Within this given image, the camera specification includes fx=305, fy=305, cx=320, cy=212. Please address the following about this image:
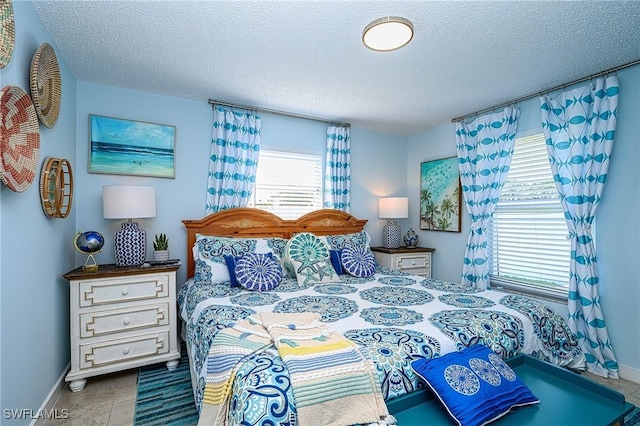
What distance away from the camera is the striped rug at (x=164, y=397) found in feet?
6.33

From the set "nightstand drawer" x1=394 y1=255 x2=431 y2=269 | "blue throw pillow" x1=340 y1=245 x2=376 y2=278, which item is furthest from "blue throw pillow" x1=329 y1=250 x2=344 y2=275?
"nightstand drawer" x1=394 y1=255 x2=431 y2=269

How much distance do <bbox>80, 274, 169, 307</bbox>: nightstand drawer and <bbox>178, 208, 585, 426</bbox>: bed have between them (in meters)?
0.25

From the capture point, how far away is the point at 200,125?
3240 millimetres

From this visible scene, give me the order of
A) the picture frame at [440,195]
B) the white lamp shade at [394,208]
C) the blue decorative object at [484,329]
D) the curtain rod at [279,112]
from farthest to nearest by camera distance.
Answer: the white lamp shade at [394,208] < the picture frame at [440,195] < the curtain rod at [279,112] < the blue decorative object at [484,329]

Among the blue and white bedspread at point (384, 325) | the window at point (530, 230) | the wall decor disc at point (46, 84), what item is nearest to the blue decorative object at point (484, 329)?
the blue and white bedspread at point (384, 325)

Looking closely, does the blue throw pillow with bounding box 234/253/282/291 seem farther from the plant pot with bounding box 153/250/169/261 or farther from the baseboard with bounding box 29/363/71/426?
the baseboard with bounding box 29/363/71/426

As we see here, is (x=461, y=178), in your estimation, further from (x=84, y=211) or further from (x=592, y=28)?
(x=84, y=211)

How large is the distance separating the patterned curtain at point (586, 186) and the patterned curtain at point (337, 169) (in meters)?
2.19

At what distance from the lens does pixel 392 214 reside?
4.04 m

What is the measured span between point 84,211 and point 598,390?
3852 mm

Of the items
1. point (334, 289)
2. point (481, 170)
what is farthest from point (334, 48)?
point (481, 170)

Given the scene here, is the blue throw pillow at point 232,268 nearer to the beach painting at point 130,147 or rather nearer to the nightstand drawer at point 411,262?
the beach painting at point 130,147

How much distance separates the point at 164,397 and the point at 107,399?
40 centimetres

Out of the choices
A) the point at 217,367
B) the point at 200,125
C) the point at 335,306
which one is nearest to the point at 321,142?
the point at 200,125
